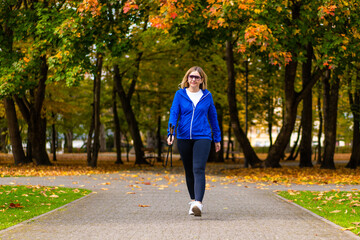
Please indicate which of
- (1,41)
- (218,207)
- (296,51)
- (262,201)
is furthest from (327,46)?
(1,41)

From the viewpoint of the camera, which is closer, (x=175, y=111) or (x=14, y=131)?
(x=175, y=111)

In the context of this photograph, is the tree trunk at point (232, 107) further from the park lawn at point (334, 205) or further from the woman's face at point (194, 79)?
the woman's face at point (194, 79)

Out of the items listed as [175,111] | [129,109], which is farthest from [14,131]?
[175,111]

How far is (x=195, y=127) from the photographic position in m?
7.35

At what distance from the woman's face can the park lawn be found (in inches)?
105

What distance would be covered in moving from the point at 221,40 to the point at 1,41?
28.7 ft

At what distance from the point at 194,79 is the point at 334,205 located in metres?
3.45

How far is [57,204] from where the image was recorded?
8898 mm

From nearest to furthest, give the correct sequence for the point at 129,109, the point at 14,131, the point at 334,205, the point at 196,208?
1. the point at 196,208
2. the point at 334,205
3. the point at 14,131
4. the point at 129,109

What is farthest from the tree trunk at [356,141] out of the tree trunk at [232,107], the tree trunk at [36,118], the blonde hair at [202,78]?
the blonde hair at [202,78]

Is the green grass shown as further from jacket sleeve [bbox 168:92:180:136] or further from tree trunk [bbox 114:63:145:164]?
tree trunk [bbox 114:63:145:164]

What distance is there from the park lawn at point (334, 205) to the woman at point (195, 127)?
192 cm

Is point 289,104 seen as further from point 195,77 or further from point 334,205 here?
point 195,77

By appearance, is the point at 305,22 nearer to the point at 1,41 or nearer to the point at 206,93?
the point at 206,93
